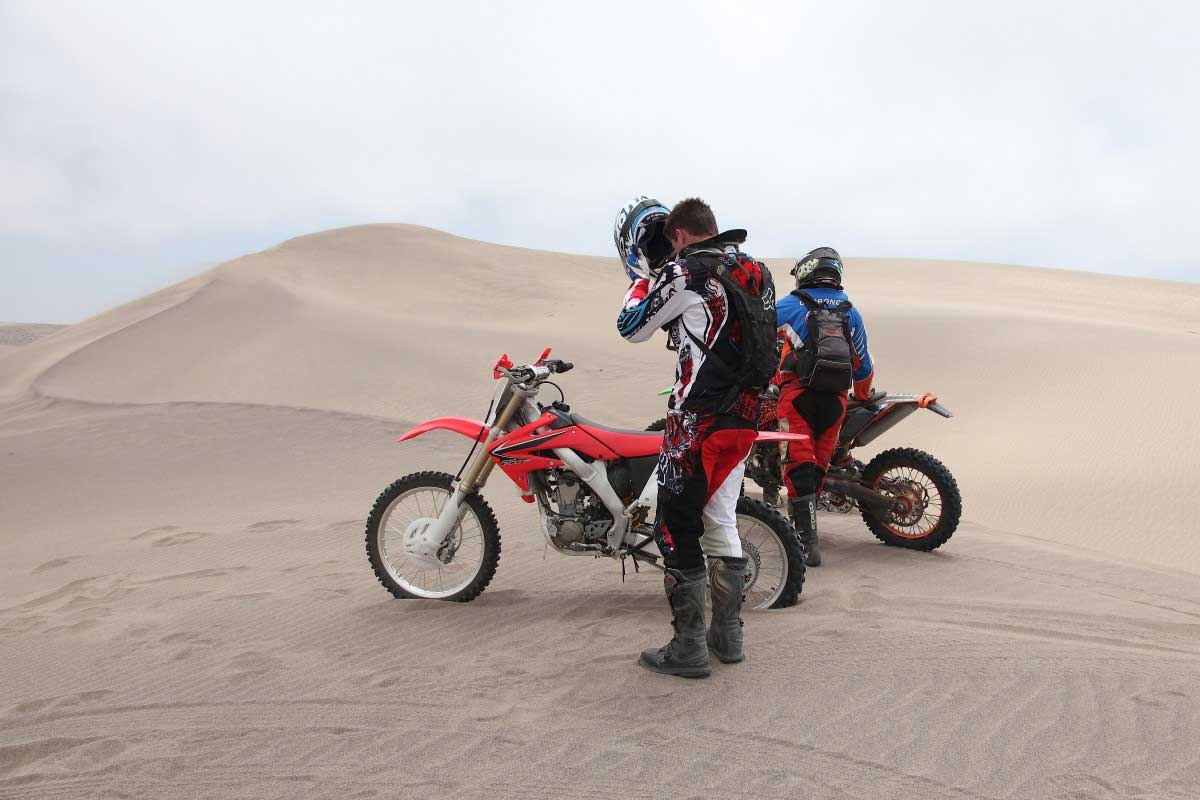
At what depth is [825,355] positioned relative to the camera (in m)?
5.28

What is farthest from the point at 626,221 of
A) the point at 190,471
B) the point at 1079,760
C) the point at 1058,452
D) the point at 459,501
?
the point at 1058,452

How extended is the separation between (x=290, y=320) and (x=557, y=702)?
14.7m

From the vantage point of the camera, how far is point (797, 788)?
2842mm

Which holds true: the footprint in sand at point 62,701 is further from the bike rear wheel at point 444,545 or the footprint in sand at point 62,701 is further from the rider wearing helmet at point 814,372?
the rider wearing helmet at point 814,372

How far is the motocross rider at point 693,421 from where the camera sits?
3.45m

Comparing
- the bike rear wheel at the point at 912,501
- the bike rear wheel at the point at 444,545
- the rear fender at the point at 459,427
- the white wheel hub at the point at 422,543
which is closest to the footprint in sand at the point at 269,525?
the bike rear wheel at the point at 444,545

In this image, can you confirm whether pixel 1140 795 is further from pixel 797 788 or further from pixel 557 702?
pixel 557 702

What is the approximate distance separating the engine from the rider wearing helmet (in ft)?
5.32

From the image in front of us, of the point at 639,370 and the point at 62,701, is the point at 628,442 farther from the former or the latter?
the point at 639,370

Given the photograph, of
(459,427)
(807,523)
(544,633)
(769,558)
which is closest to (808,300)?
(807,523)

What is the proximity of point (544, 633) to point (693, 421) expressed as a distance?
144 cm

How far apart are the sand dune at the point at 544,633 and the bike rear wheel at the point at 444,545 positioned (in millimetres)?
143

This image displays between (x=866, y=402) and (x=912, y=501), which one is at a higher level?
(x=866, y=402)

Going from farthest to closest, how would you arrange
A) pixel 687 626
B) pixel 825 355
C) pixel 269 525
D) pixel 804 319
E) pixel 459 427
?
pixel 269 525, pixel 804 319, pixel 825 355, pixel 459 427, pixel 687 626
